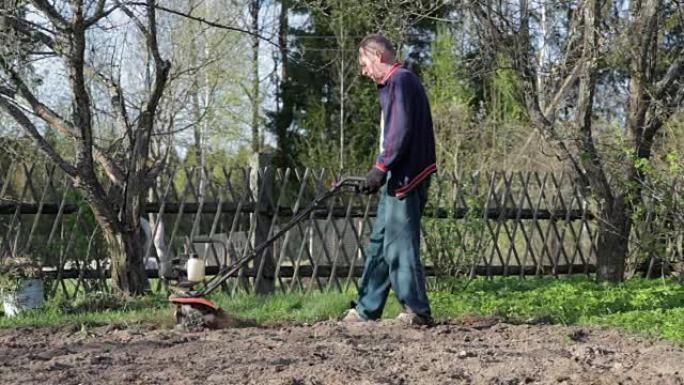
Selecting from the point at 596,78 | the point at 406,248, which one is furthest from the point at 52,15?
the point at 596,78

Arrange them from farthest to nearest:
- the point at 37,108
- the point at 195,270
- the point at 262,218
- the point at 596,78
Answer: the point at 596,78 → the point at 262,218 → the point at 37,108 → the point at 195,270

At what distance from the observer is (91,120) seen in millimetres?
6801

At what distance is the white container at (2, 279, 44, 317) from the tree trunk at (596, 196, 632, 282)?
5113 mm

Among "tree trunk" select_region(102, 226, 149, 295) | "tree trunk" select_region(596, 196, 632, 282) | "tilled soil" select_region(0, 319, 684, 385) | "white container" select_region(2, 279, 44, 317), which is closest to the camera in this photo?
"tilled soil" select_region(0, 319, 684, 385)

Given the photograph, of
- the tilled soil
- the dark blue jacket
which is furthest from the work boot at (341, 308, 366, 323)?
the dark blue jacket

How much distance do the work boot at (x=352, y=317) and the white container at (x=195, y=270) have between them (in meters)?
0.99

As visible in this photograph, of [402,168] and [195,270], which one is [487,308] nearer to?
[402,168]

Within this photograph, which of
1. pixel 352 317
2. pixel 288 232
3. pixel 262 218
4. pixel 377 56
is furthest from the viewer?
pixel 262 218

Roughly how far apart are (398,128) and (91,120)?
259cm

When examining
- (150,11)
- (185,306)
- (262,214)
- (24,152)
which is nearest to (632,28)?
(262,214)

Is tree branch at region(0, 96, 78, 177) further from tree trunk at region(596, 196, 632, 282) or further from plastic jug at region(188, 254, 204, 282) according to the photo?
tree trunk at region(596, 196, 632, 282)

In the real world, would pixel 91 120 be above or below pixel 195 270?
above

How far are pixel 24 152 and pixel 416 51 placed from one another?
1495 centimetres

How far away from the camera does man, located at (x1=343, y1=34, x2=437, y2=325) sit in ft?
17.9
